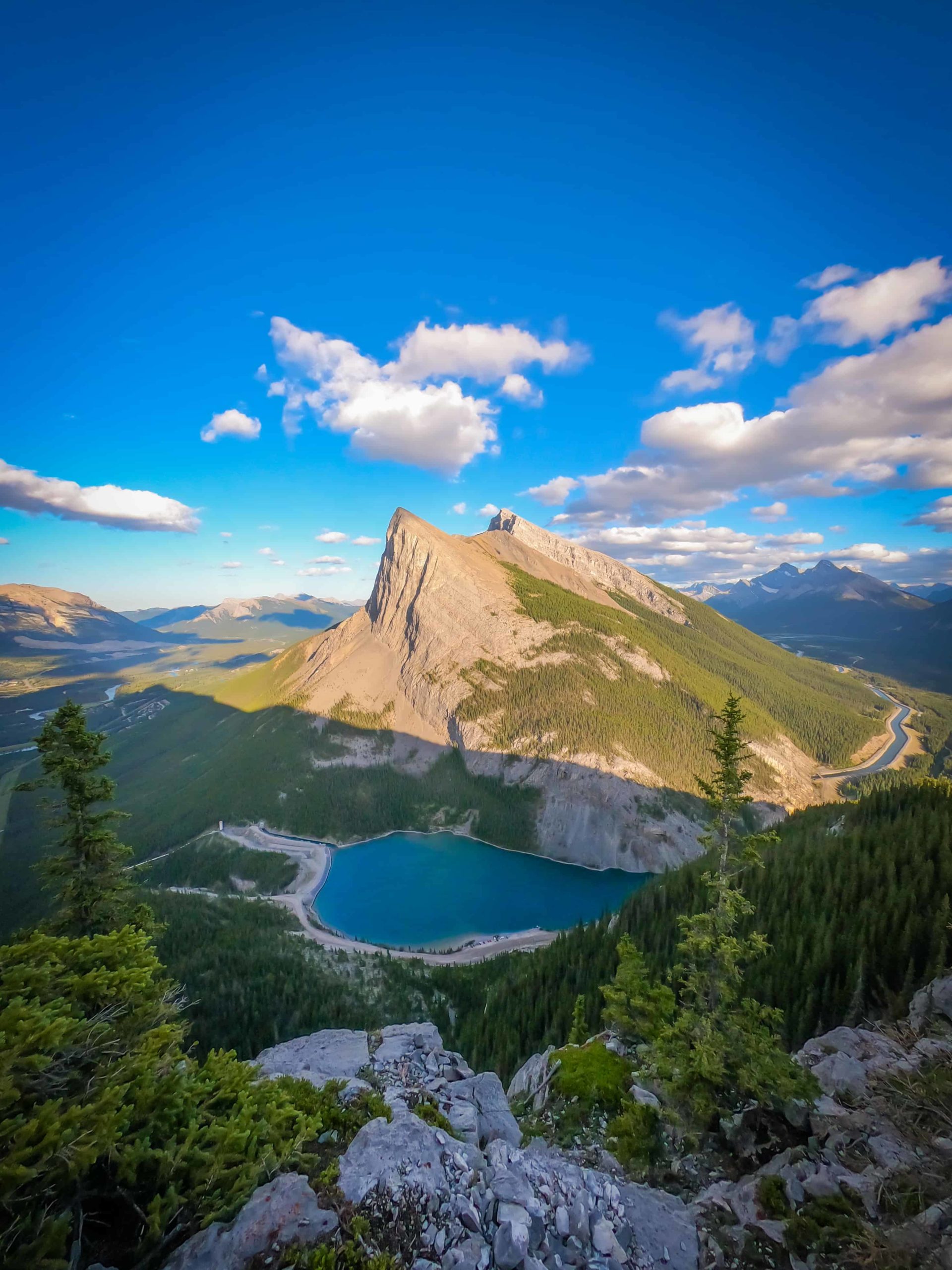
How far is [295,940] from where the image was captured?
65.1 meters

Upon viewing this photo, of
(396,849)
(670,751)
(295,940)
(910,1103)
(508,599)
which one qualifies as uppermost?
(508,599)

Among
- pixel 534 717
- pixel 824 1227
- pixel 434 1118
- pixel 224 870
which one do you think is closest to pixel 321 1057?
pixel 434 1118

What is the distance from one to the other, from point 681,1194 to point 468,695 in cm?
14749

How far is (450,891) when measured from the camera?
104 meters

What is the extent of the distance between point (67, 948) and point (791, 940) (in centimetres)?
4548

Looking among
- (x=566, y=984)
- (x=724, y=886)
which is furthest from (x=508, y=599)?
(x=724, y=886)

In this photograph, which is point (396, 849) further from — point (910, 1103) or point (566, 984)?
point (910, 1103)

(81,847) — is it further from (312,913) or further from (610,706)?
(610,706)

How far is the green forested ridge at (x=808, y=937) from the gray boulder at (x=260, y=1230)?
11605 mm

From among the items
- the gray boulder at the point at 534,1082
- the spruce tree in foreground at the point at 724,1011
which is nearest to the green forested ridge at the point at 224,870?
the gray boulder at the point at 534,1082

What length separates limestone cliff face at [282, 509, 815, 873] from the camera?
120m

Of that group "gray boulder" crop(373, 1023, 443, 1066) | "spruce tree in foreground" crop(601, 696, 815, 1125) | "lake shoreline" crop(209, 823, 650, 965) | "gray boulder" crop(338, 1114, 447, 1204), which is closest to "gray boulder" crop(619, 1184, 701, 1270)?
"spruce tree in foreground" crop(601, 696, 815, 1125)

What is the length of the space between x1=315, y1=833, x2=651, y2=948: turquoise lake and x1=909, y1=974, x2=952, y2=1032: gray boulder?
8167cm

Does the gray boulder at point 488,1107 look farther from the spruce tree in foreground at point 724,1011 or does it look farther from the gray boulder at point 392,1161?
the spruce tree in foreground at point 724,1011
